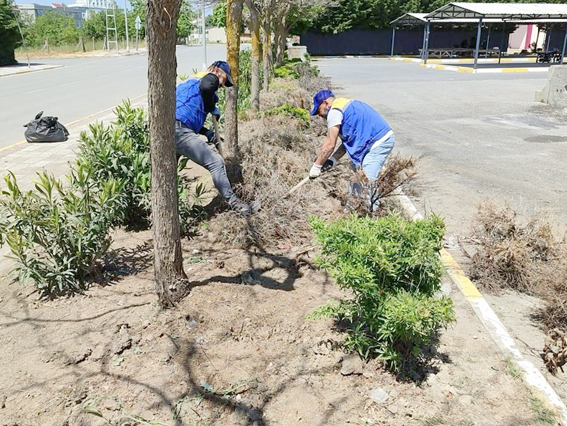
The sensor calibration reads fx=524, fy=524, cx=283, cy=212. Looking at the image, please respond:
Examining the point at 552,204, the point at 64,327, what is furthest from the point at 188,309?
the point at 552,204

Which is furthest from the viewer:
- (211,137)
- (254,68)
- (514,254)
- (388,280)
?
(254,68)

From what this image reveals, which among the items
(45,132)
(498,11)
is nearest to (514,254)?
(45,132)

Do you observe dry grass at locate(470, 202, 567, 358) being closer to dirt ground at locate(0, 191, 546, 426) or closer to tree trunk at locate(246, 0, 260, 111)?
dirt ground at locate(0, 191, 546, 426)

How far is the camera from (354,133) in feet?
16.3

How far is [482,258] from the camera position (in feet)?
13.9

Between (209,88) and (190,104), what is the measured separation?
0.76 ft

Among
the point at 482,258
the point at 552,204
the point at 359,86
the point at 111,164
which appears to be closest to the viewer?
the point at 482,258

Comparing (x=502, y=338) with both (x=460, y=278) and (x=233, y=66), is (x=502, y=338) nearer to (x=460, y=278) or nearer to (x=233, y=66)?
(x=460, y=278)

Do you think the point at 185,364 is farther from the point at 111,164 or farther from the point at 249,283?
the point at 111,164

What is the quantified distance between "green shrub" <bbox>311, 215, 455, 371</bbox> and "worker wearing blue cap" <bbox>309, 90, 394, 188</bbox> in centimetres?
195

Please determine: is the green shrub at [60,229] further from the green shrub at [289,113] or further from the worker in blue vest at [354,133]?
the green shrub at [289,113]

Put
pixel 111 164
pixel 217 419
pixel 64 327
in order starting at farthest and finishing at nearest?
pixel 111 164 → pixel 64 327 → pixel 217 419

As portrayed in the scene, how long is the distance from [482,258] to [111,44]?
215 feet

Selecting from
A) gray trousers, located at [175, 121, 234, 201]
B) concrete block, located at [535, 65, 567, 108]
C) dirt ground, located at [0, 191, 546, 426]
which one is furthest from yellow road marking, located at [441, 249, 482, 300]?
concrete block, located at [535, 65, 567, 108]
